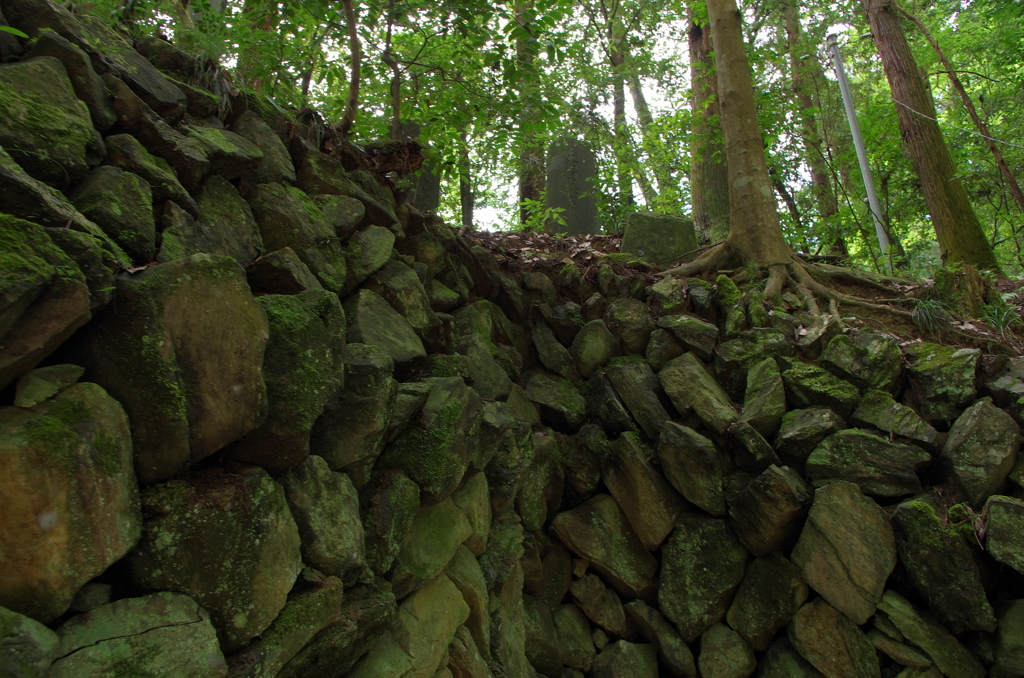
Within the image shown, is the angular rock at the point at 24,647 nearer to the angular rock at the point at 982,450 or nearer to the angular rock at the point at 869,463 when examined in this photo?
the angular rock at the point at 869,463

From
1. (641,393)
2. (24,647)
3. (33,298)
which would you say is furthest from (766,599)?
(33,298)

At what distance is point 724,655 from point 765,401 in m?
2.06

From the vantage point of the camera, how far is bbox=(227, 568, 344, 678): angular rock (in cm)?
234

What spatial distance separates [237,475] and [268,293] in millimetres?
1110

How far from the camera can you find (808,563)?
4.54 meters

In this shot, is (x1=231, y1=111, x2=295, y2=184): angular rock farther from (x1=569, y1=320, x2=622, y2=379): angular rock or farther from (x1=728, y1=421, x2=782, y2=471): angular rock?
(x1=728, y1=421, x2=782, y2=471): angular rock

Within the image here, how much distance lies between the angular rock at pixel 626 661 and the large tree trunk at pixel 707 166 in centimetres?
561

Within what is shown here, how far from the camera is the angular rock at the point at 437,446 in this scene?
141 inches

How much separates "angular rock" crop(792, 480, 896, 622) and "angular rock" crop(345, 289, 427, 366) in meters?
3.29

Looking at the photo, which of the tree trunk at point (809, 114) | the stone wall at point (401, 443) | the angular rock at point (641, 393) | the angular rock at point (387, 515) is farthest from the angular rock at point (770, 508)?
the tree trunk at point (809, 114)

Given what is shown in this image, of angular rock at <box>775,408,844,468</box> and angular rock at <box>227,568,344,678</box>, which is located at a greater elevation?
angular rock at <box>775,408,844,468</box>

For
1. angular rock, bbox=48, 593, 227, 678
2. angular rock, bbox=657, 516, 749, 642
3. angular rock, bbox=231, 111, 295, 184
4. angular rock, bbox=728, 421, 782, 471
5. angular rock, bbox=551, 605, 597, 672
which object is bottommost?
angular rock, bbox=551, 605, 597, 672

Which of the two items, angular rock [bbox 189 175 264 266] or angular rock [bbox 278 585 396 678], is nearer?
angular rock [bbox 278 585 396 678]

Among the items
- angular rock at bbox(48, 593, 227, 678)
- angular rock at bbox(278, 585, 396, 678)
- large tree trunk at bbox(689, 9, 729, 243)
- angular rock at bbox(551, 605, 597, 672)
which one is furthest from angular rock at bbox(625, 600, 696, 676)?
large tree trunk at bbox(689, 9, 729, 243)
